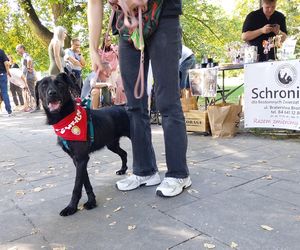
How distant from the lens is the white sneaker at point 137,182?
2.97m

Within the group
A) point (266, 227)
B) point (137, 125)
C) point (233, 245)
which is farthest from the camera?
point (137, 125)

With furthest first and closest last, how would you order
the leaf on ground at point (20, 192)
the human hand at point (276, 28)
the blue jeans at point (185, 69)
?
the blue jeans at point (185, 69) < the human hand at point (276, 28) < the leaf on ground at point (20, 192)

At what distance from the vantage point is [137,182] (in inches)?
118

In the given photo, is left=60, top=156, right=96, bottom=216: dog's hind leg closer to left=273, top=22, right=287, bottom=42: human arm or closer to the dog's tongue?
the dog's tongue

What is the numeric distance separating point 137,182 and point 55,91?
1.03m

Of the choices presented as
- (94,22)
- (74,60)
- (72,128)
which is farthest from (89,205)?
(74,60)

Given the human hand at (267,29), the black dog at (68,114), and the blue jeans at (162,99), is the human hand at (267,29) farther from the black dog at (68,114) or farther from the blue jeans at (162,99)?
the black dog at (68,114)

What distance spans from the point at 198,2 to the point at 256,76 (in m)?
9.78

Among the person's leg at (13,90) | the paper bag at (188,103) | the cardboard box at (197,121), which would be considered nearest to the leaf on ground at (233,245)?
the cardboard box at (197,121)

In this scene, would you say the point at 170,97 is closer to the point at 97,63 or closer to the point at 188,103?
the point at 97,63

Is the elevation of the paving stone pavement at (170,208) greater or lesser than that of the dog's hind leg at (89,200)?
lesser

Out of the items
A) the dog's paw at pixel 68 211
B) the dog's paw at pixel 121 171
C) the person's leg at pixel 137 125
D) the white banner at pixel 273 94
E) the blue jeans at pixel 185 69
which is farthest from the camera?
the blue jeans at pixel 185 69

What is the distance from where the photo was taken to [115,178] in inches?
134

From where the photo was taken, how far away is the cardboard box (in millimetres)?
5289
